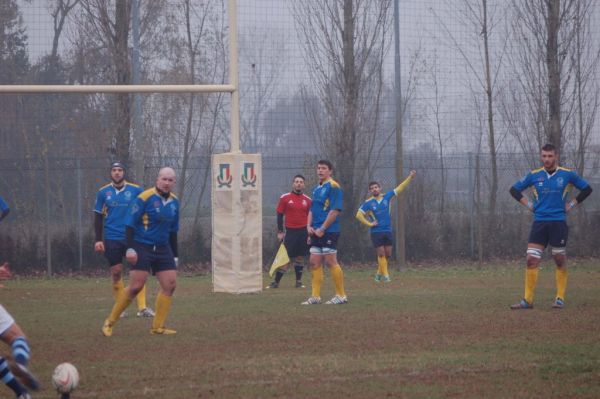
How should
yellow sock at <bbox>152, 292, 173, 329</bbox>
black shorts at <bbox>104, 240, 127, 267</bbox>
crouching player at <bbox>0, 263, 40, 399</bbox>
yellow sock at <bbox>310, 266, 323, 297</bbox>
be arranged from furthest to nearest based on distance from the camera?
yellow sock at <bbox>310, 266, 323, 297</bbox> < black shorts at <bbox>104, 240, 127, 267</bbox> < yellow sock at <bbox>152, 292, 173, 329</bbox> < crouching player at <bbox>0, 263, 40, 399</bbox>

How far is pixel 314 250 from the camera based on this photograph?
49.1ft

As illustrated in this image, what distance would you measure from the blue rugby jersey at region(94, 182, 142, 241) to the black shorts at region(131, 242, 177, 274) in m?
2.65

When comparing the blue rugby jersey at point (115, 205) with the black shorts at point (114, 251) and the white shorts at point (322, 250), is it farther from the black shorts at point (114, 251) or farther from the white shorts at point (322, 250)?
the white shorts at point (322, 250)

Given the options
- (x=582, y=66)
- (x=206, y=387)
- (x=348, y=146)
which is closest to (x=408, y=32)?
(x=348, y=146)

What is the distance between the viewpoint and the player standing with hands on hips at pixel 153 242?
11.1m

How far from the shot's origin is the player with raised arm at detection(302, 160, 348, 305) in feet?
48.1

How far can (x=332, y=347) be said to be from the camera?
32.6 ft

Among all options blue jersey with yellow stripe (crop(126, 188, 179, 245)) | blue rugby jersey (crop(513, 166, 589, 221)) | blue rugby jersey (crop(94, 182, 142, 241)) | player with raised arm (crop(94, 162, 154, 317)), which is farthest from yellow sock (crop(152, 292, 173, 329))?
blue rugby jersey (crop(513, 166, 589, 221))

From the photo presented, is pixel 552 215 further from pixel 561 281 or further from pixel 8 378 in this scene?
pixel 8 378

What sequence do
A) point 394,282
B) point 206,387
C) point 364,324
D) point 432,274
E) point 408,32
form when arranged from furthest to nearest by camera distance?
point 408,32 < point 432,274 < point 394,282 < point 364,324 < point 206,387

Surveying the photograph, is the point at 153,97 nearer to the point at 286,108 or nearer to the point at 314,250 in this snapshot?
the point at 286,108

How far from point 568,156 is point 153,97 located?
40.2 feet

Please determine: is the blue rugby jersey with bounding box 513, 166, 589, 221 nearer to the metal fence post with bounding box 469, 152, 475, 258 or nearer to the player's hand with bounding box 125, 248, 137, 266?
the player's hand with bounding box 125, 248, 137, 266

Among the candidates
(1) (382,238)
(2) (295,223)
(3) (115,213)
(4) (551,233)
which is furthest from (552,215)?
(1) (382,238)
